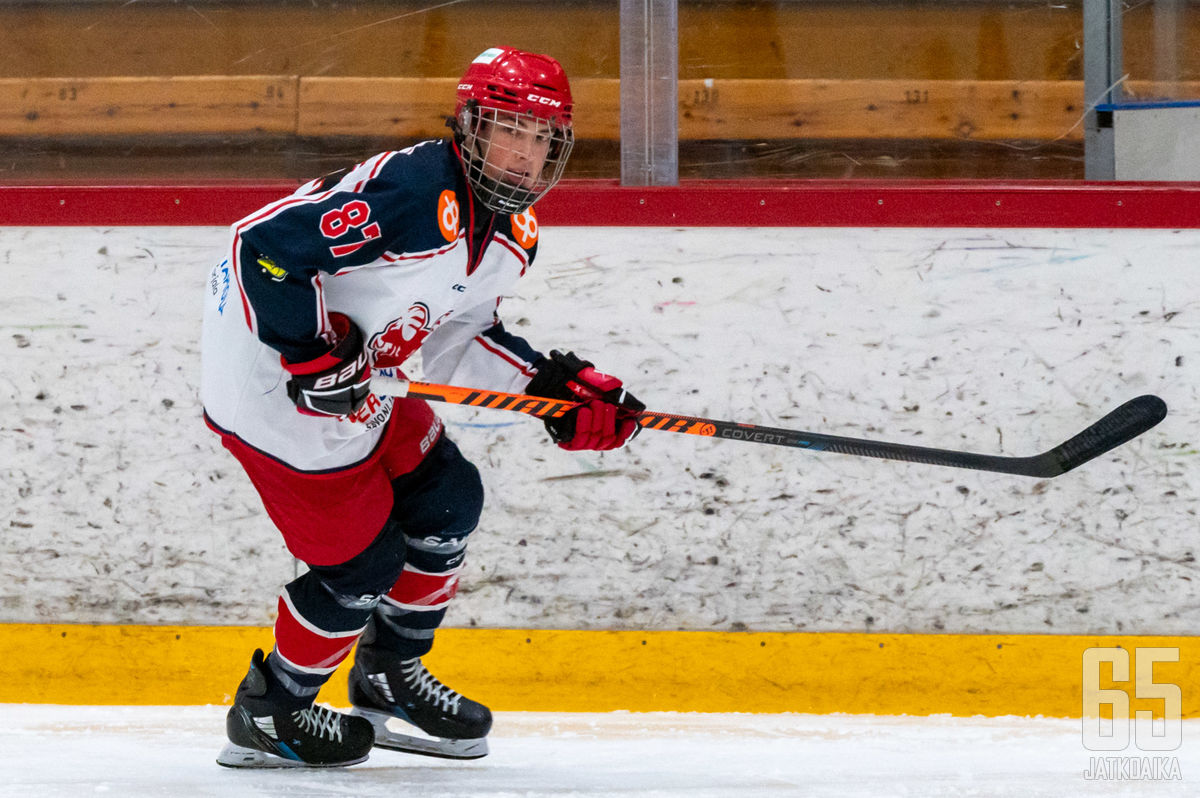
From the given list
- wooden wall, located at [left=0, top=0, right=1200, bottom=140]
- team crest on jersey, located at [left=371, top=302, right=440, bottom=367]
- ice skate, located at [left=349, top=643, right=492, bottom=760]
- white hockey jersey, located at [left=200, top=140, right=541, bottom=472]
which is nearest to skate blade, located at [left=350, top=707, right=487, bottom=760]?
ice skate, located at [left=349, top=643, right=492, bottom=760]

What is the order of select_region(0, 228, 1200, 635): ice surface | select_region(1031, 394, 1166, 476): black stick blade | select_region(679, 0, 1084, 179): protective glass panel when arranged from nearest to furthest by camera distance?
select_region(1031, 394, 1166, 476): black stick blade, select_region(0, 228, 1200, 635): ice surface, select_region(679, 0, 1084, 179): protective glass panel

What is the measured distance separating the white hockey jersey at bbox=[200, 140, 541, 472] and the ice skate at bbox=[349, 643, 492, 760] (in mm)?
449

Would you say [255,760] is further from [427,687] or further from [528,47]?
[528,47]

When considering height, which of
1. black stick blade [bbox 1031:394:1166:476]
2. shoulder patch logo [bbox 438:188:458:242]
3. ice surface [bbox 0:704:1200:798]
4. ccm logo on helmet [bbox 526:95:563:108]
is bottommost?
ice surface [bbox 0:704:1200:798]

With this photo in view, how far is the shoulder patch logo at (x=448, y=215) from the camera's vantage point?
171 centimetres

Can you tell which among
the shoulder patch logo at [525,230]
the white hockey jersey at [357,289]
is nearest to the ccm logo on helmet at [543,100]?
the white hockey jersey at [357,289]

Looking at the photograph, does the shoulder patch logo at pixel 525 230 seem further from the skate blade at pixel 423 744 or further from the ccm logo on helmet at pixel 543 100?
the skate blade at pixel 423 744

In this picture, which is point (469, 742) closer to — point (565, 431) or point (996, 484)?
point (565, 431)

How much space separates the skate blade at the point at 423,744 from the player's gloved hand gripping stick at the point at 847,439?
2.02 feet

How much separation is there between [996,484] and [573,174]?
3.62 ft

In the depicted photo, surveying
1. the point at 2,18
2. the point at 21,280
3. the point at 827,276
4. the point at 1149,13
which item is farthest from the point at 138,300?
the point at 1149,13

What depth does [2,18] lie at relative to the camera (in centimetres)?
281

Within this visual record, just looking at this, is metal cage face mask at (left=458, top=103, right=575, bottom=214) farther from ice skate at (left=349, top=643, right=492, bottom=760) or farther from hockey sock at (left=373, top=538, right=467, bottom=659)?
ice skate at (left=349, top=643, right=492, bottom=760)

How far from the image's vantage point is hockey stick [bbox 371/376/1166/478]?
194 cm
